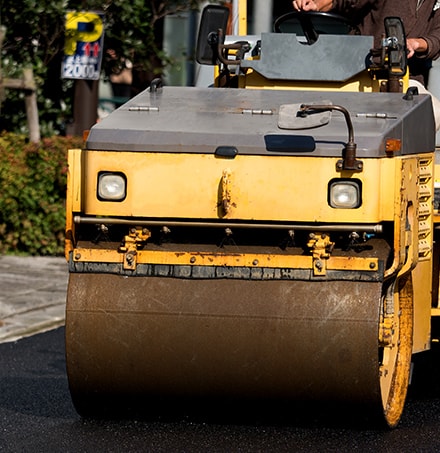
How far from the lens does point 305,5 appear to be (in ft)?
26.8

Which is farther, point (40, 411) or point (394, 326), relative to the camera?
point (40, 411)

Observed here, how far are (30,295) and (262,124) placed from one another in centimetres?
602

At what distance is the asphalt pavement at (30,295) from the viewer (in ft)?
34.6

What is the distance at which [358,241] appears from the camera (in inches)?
235

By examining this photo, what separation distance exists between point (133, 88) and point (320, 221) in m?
12.9

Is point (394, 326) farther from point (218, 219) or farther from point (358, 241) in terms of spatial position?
point (218, 219)

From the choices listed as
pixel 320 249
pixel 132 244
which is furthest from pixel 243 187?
pixel 132 244

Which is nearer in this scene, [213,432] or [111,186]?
[111,186]

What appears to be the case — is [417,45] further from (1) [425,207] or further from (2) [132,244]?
(2) [132,244]

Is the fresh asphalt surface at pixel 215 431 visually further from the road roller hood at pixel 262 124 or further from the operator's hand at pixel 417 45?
the operator's hand at pixel 417 45

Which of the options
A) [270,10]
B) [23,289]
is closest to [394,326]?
[270,10]

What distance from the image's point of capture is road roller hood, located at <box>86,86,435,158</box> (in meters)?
5.89

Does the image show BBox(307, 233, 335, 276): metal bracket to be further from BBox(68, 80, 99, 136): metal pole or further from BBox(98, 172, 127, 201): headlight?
BBox(68, 80, 99, 136): metal pole

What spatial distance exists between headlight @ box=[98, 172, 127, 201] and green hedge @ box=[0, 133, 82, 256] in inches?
308
